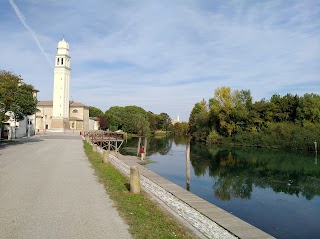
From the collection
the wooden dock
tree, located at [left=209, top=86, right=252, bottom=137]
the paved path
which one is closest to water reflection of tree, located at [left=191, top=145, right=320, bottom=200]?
the paved path

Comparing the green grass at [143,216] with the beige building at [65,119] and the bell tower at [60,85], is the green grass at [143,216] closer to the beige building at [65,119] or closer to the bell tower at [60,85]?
the bell tower at [60,85]

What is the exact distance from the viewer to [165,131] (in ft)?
449

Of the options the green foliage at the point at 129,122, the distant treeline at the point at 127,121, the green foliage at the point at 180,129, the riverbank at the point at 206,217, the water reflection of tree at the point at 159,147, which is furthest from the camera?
the green foliage at the point at 180,129

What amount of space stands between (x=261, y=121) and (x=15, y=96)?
4943 centimetres

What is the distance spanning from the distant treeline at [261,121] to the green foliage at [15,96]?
144 feet

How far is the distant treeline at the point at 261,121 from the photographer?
58438 mm

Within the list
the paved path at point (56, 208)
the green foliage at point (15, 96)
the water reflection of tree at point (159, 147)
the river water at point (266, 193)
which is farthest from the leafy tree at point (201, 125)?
the paved path at point (56, 208)

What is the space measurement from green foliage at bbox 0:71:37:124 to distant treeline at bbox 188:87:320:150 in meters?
43.8

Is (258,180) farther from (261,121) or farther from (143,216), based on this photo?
(261,121)

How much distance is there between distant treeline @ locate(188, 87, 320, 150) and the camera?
192 feet

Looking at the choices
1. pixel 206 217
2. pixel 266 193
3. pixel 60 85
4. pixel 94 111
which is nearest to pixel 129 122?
pixel 60 85

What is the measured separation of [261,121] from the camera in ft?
220

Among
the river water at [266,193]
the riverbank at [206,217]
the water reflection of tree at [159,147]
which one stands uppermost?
the riverbank at [206,217]

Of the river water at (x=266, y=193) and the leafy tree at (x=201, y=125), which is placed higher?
the leafy tree at (x=201, y=125)
